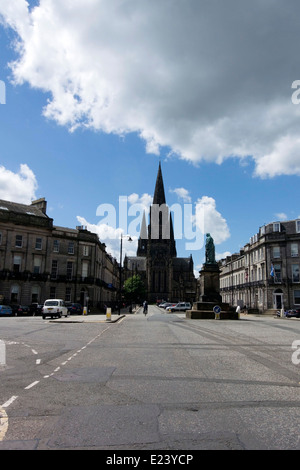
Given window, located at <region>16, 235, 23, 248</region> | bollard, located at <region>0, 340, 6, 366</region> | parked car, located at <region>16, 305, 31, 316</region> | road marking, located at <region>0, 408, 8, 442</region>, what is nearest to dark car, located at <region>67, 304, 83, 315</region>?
parked car, located at <region>16, 305, 31, 316</region>

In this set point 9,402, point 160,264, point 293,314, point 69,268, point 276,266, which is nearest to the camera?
point 9,402

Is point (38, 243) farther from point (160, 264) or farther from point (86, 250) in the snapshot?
point (160, 264)

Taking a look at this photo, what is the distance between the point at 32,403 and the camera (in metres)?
5.96

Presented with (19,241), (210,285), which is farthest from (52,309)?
(19,241)

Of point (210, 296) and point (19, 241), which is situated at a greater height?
point (19, 241)

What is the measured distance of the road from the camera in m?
4.41

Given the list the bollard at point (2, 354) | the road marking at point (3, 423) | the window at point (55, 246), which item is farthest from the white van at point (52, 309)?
the road marking at point (3, 423)

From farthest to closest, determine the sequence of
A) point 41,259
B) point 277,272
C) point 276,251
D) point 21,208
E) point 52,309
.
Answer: point 276,251, point 277,272, point 21,208, point 41,259, point 52,309

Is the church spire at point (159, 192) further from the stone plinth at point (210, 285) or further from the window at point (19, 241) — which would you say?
the stone plinth at point (210, 285)

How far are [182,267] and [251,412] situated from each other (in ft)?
530

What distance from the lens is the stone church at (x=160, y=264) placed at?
14538cm

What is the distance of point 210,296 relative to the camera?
33531 millimetres

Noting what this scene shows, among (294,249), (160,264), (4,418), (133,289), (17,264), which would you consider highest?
(160,264)

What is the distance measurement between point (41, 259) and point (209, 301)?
2810 centimetres
